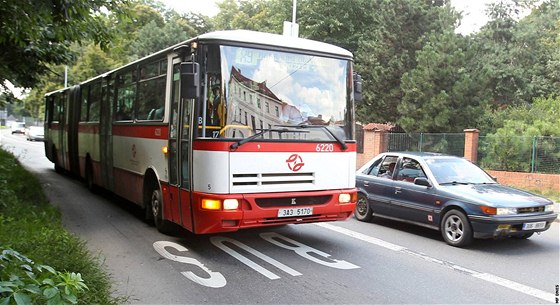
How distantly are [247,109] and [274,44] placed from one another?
106 centimetres

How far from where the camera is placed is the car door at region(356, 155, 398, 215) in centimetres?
916

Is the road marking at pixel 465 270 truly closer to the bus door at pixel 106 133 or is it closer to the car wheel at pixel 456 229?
the car wheel at pixel 456 229

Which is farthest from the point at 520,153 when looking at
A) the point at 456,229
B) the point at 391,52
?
the point at 391,52

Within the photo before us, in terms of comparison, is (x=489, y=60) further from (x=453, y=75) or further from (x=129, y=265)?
(x=129, y=265)

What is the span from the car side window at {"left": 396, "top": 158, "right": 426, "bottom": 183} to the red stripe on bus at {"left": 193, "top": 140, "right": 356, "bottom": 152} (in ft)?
7.02

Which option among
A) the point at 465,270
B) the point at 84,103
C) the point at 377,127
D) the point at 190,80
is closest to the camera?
the point at 190,80

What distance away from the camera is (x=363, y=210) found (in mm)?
9758

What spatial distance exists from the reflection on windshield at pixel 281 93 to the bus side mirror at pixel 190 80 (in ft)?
1.26

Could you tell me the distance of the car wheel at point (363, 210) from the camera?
9.60 metres

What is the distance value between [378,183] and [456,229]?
6.66ft

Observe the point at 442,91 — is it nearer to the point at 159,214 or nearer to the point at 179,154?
the point at 159,214

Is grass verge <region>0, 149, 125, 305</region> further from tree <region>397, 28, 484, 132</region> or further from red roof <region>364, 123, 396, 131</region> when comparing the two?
tree <region>397, 28, 484, 132</region>

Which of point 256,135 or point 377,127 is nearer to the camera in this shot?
point 256,135

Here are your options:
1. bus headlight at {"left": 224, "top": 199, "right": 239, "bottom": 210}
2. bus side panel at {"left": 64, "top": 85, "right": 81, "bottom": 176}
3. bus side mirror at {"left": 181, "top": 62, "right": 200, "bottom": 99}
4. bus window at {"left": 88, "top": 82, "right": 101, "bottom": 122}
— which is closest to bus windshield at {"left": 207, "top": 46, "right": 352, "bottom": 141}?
bus side mirror at {"left": 181, "top": 62, "right": 200, "bottom": 99}
